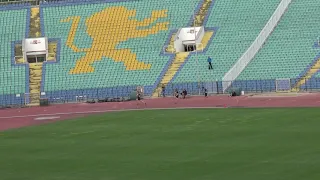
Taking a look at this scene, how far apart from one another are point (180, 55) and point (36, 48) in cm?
1488

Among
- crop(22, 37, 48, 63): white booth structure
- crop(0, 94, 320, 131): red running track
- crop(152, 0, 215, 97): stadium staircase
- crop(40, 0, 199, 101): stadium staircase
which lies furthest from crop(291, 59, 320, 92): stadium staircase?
crop(22, 37, 48, 63): white booth structure

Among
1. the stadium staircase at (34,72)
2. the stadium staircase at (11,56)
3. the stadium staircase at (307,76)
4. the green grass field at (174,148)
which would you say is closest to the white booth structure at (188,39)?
the stadium staircase at (307,76)

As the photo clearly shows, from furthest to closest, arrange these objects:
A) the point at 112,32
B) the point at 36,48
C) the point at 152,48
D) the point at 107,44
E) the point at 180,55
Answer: the point at 36,48 < the point at 112,32 < the point at 107,44 < the point at 152,48 < the point at 180,55

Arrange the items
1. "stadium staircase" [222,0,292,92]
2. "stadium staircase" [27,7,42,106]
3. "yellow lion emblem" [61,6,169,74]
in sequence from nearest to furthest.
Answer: "stadium staircase" [222,0,292,92] → "stadium staircase" [27,7,42,106] → "yellow lion emblem" [61,6,169,74]

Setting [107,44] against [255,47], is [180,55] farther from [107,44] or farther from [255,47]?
[107,44]

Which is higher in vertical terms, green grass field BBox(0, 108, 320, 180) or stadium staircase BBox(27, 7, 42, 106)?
stadium staircase BBox(27, 7, 42, 106)

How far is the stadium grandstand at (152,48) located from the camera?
62375mm

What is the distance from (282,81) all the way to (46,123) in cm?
2118

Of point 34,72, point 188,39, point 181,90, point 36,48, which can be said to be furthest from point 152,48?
point 36,48

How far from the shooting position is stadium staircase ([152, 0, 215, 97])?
6462 cm

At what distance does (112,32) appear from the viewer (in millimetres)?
73188

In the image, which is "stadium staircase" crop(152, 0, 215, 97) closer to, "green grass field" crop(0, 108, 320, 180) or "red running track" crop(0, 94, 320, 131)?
"red running track" crop(0, 94, 320, 131)

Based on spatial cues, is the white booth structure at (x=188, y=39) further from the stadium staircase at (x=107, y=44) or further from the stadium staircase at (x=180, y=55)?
the stadium staircase at (x=107, y=44)

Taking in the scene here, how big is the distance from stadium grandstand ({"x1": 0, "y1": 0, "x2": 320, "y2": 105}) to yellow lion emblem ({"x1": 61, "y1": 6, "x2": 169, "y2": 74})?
3.7 inches
